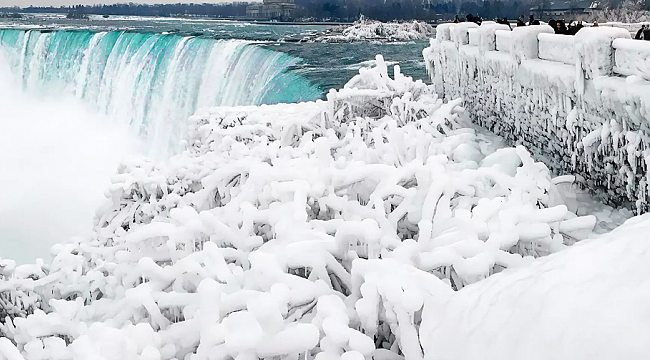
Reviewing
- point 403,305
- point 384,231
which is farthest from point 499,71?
point 403,305

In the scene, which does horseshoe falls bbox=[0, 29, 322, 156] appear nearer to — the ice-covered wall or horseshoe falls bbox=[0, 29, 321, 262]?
A: horseshoe falls bbox=[0, 29, 321, 262]

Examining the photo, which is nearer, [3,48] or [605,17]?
[605,17]

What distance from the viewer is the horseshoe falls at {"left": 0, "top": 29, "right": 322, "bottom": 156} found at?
19.8 meters

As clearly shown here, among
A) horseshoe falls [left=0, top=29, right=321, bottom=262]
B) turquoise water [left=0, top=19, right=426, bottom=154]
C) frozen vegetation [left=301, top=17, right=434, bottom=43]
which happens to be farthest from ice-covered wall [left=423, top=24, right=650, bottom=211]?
frozen vegetation [left=301, top=17, right=434, bottom=43]

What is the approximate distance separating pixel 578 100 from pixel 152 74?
22607 mm

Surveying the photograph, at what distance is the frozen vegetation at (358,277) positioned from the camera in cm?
191

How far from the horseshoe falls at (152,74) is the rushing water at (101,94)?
0.06 metres

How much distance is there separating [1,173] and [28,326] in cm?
2703

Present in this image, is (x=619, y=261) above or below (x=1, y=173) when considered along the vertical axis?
above

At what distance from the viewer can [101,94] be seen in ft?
93.3

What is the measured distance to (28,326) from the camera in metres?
3.36

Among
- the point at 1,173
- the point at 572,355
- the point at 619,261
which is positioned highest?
the point at 619,261

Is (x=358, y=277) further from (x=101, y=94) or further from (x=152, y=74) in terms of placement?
(x=101, y=94)

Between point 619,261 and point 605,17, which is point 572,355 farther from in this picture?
point 605,17
